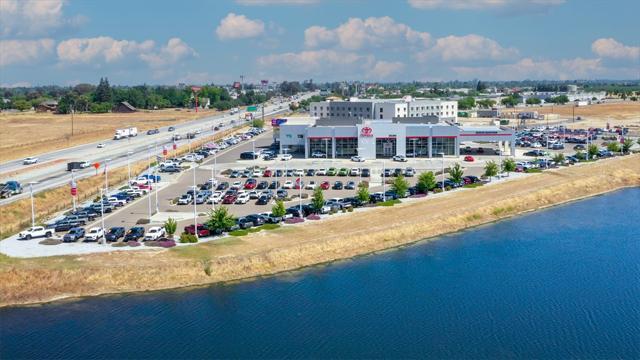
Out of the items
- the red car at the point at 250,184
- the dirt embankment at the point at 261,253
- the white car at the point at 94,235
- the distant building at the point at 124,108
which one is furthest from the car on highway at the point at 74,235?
the distant building at the point at 124,108

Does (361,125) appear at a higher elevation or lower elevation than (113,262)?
higher

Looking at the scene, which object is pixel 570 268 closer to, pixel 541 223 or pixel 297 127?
pixel 541 223

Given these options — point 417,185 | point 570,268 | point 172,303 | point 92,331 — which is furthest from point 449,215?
point 92,331

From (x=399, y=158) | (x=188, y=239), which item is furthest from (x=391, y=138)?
(x=188, y=239)

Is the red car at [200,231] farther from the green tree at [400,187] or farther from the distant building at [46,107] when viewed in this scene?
the distant building at [46,107]

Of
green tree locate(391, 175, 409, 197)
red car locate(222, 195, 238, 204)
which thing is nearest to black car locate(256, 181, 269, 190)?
red car locate(222, 195, 238, 204)

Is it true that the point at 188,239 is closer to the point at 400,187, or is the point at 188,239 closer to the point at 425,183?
the point at 400,187
